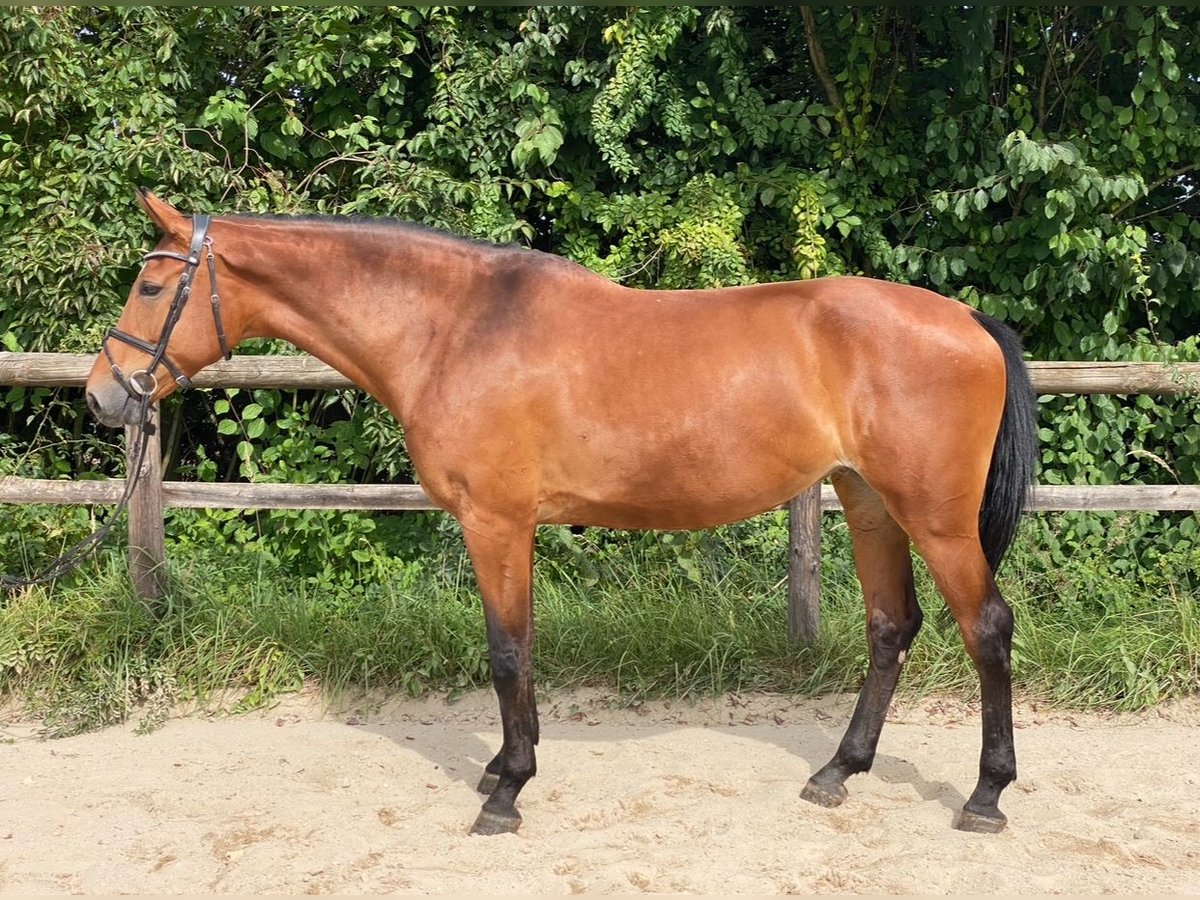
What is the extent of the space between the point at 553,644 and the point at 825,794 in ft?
5.27

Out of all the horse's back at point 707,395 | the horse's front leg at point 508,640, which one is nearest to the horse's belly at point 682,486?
the horse's back at point 707,395

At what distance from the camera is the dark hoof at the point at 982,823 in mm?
3480

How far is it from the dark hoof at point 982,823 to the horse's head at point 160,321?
3.15 meters

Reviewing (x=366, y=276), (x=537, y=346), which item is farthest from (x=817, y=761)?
(x=366, y=276)

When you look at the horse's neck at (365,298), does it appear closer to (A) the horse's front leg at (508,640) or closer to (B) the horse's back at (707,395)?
(B) the horse's back at (707,395)

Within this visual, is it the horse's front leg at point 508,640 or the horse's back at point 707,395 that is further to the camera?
the horse's front leg at point 508,640

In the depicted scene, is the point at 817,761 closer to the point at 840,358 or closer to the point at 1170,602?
the point at 840,358

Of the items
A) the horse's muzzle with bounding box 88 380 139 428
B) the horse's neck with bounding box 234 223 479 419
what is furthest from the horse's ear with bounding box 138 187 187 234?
the horse's muzzle with bounding box 88 380 139 428

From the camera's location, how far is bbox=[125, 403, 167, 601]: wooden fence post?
4953mm

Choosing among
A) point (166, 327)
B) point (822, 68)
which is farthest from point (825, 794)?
point (822, 68)

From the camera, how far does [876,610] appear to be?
13.0ft

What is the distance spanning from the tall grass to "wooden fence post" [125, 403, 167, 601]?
0.09 m

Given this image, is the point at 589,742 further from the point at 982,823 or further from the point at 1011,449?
the point at 1011,449

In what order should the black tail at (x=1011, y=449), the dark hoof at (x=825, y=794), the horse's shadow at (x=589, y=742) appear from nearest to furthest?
the black tail at (x=1011, y=449) → the dark hoof at (x=825, y=794) → the horse's shadow at (x=589, y=742)
